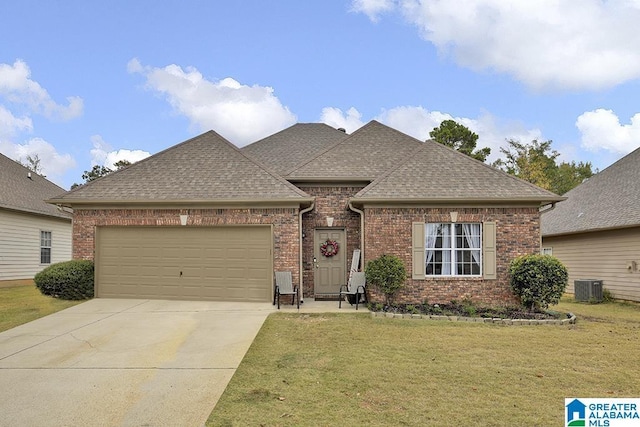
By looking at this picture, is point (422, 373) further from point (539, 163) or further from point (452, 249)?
point (539, 163)

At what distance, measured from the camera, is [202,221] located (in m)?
12.3

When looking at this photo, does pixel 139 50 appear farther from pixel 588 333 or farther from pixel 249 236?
pixel 588 333

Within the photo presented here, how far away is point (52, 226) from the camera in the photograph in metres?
20.5

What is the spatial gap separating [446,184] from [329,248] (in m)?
3.79

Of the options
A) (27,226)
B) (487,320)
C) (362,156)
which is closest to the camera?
(487,320)

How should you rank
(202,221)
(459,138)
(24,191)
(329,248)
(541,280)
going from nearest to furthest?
(541,280), (202,221), (329,248), (24,191), (459,138)

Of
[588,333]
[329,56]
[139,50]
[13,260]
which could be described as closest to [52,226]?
[13,260]

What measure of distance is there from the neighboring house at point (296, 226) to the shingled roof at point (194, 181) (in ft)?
0.11

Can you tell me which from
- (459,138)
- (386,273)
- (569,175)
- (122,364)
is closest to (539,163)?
(569,175)

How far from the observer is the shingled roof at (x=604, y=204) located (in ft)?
49.2

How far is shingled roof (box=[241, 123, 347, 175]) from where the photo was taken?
16359 mm

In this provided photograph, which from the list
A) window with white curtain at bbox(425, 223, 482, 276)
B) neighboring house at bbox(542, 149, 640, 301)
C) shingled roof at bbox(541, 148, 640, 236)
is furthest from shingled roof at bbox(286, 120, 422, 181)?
neighboring house at bbox(542, 149, 640, 301)

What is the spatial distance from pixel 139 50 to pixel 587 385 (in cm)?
1548

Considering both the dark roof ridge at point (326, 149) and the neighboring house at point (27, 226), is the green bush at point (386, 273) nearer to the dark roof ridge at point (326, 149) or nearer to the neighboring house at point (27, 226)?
the dark roof ridge at point (326, 149)
